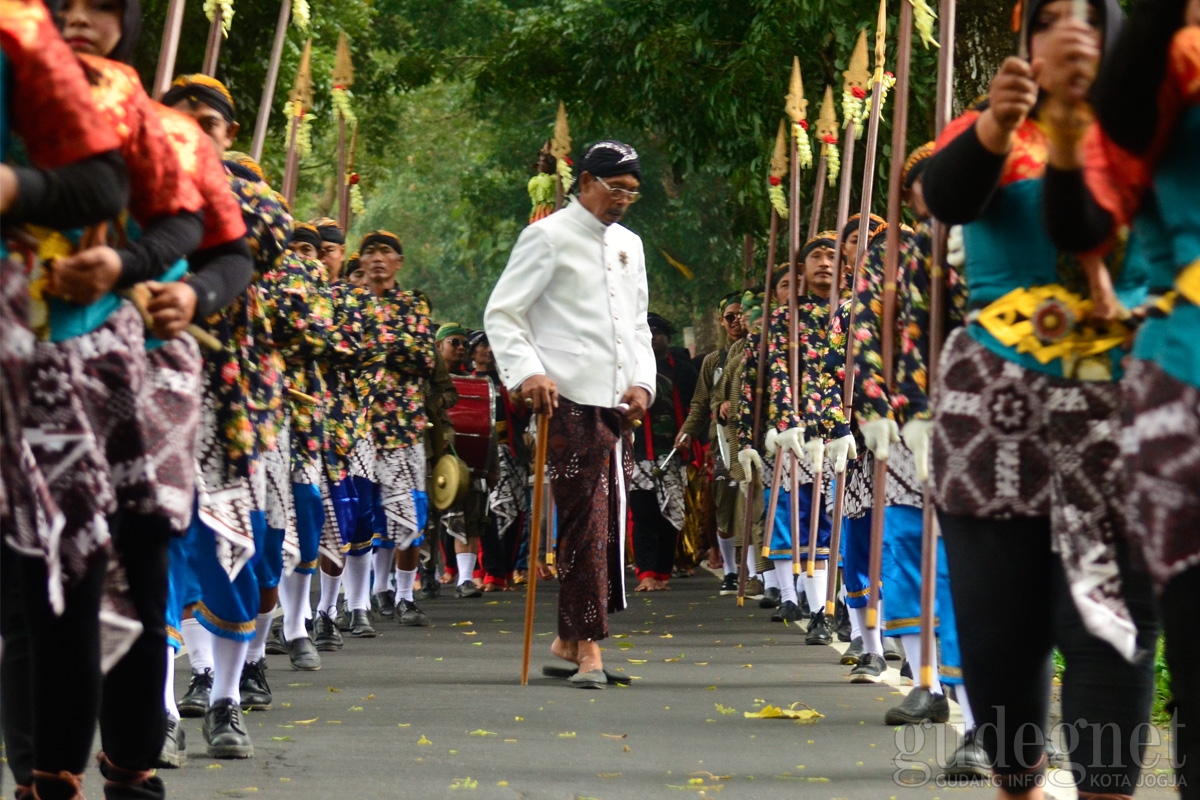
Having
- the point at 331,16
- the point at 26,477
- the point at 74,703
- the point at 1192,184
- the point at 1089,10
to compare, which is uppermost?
the point at 331,16

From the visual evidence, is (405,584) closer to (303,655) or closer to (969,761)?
(303,655)

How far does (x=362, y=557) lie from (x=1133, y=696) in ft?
29.1

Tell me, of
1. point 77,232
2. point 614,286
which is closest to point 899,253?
point 77,232

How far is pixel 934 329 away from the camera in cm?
486

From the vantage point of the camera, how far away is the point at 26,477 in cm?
365

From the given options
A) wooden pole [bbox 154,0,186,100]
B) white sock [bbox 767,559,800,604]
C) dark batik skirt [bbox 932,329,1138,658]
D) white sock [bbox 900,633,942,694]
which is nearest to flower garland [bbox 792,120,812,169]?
white sock [bbox 767,559,800,604]

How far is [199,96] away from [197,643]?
6.53 feet

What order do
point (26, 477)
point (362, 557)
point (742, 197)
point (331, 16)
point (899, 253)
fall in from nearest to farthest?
point (26, 477) < point (899, 253) < point (362, 557) < point (742, 197) < point (331, 16)

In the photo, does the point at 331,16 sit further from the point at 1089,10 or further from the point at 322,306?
the point at 1089,10

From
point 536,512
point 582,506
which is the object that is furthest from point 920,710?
point 536,512

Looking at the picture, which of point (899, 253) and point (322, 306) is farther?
point (322, 306)

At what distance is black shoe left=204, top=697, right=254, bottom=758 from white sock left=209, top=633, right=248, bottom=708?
3 cm

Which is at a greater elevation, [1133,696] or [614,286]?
[614,286]

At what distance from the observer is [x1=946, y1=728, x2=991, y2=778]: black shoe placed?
6.20 m
